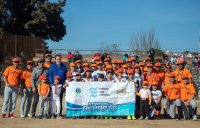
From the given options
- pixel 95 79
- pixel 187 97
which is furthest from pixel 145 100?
pixel 95 79

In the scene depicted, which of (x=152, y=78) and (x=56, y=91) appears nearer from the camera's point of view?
(x=56, y=91)

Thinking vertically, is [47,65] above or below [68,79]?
above

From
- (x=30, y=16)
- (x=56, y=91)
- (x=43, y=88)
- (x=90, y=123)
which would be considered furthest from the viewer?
(x=30, y=16)

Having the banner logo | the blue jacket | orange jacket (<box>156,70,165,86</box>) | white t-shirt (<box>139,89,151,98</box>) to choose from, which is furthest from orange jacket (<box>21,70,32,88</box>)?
orange jacket (<box>156,70,165,86</box>)

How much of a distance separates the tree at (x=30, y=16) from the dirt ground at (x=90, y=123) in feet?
94.5

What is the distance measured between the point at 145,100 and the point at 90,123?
2428 mm

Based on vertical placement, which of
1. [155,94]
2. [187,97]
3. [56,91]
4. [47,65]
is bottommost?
[187,97]

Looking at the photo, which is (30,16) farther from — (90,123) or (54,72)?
(90,123)

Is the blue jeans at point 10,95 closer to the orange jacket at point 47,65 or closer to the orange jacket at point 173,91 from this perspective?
the orange jacket at point 47,65

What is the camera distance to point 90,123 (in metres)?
13.1

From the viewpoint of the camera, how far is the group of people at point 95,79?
47.4ft

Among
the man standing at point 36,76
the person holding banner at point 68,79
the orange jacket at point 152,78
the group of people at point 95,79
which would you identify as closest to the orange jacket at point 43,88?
the group of people at point 95,79

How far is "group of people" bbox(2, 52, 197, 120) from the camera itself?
47.4 feet

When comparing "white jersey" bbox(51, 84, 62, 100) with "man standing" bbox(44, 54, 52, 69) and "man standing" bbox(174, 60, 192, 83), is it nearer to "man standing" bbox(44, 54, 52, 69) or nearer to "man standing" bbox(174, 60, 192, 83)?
"man standing" bbox(44, 54, 52, 69)
